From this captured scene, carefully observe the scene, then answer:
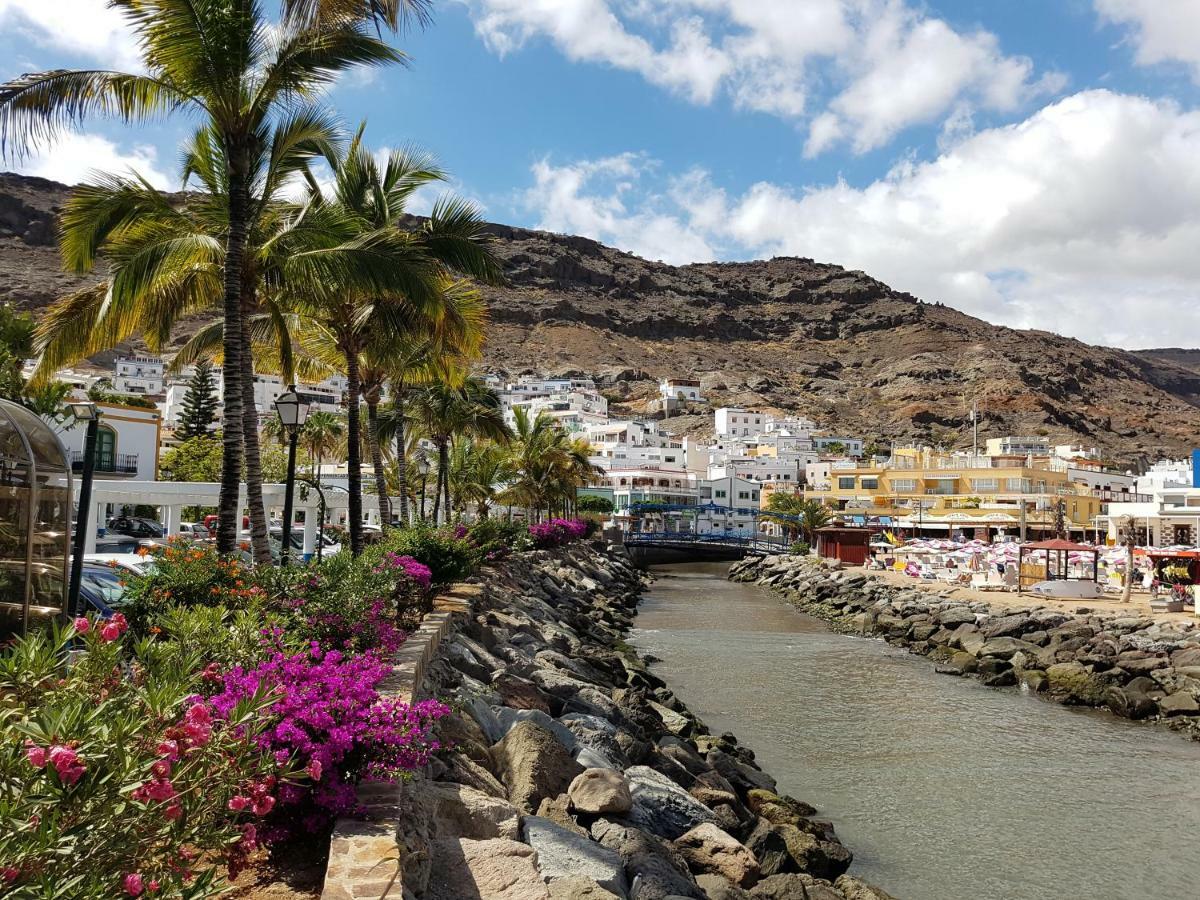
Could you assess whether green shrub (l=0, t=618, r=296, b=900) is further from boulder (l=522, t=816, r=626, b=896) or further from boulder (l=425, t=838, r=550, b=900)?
boulder (l=522, t=816, r=626, b=896)

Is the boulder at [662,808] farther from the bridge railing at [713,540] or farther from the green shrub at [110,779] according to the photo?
the bridge railing at [713,540]

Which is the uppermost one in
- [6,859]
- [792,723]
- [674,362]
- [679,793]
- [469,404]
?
[674,362]

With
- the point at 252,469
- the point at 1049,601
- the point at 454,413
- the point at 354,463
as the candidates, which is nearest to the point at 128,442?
the point at 454,413

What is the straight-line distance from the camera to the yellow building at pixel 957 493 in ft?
224

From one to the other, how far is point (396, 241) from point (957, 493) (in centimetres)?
7257

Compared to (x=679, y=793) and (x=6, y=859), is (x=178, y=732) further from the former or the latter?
(x=679, y=793)

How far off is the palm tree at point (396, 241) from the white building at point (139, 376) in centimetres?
10642

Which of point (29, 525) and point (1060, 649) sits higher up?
point (29, 525)

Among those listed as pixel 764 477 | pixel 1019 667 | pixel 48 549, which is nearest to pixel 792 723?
pixel 1019 667

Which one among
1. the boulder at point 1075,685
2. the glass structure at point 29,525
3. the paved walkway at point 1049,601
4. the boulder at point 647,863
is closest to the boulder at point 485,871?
the boulder at point 647,863

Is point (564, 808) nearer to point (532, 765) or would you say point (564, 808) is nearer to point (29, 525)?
point (532, 765)

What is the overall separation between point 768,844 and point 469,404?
2327 centimetres

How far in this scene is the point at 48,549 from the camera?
27.9 feet

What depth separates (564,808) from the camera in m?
8.27
